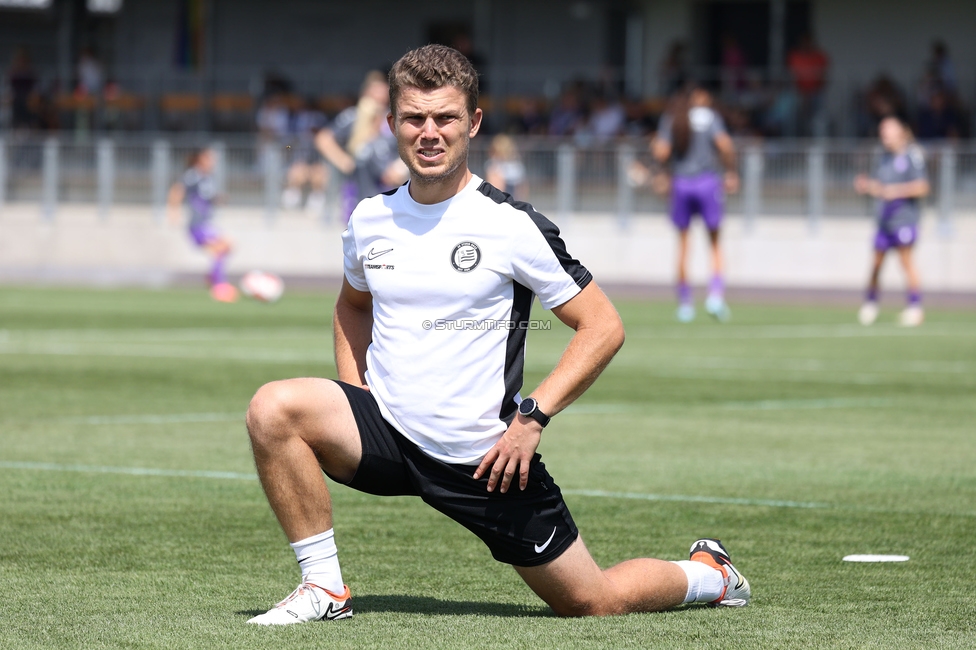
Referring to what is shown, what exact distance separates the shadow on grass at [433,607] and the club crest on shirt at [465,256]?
3.56 ft

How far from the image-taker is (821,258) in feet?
96.5

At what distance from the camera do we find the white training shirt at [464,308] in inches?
201

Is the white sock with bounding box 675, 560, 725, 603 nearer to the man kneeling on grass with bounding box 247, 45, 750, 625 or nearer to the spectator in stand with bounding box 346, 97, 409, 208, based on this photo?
the man kneeling on grass with bounding box 247, 45, 750, 625

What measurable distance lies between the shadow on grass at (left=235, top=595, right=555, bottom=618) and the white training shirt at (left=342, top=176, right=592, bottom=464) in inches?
22.3

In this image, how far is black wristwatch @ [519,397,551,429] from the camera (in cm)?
498

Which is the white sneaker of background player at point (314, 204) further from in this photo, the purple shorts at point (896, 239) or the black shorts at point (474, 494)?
the black shorts at point (474, 494)

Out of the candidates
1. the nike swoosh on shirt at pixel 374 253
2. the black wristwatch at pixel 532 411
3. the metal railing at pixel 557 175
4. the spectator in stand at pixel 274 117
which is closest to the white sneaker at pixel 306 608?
the black wristwatch at pixel 532 411

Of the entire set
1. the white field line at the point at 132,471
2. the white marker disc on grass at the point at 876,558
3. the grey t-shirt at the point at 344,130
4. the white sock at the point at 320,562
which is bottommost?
the white field line at the point at 132,471

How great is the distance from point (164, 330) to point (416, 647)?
Result: 14.3 metres

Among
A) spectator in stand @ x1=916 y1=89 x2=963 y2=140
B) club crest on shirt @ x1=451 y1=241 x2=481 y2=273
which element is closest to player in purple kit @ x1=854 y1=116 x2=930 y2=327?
spectator in stand @ x1=916 y1=89 x2=963 y2=140

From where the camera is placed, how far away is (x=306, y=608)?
16.8 feet

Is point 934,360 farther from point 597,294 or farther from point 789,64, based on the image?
point 789,64

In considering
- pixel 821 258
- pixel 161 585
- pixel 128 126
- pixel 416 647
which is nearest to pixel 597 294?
pixel 416 647

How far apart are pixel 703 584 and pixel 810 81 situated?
2740cm
